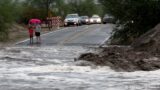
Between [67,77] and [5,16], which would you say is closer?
[67,77]

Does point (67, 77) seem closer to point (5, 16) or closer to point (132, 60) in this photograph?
point (132, 60)

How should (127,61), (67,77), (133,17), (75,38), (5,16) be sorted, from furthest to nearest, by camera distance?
(5,16)
(75,38)
(133,17)
(127,61)
(67,77)

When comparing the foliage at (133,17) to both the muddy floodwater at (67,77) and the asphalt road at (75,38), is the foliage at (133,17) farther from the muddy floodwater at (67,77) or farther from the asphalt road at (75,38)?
the muddy floodwater at (67,77)

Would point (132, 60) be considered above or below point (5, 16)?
above

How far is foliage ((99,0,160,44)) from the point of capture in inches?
1222

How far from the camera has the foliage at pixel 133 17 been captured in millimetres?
31031

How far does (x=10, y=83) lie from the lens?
14.2 meters

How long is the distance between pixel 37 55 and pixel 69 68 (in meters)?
6.22

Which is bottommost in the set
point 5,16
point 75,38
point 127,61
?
point 75,38

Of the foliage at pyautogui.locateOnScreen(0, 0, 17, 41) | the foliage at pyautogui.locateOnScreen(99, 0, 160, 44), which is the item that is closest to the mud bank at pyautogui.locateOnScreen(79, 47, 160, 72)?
the foliage at pyautogui.locateOnScreen(99, 0, 160, 44)

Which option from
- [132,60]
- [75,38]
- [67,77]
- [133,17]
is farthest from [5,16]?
[67,77]

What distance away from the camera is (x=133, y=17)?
103ft

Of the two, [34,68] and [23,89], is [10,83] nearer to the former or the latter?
[23,89]

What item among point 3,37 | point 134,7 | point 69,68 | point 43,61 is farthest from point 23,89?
point 3,37
